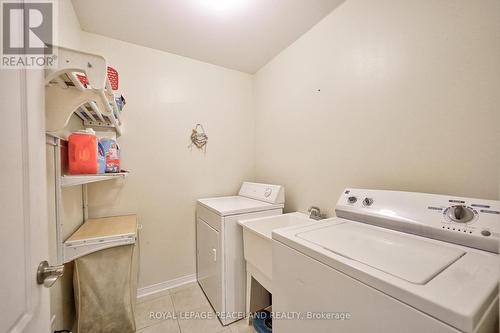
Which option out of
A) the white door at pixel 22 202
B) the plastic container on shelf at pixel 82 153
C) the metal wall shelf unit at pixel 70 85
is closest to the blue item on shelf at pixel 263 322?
the white door at pixel 22 202

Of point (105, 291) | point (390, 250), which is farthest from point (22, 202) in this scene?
point (390, 250)

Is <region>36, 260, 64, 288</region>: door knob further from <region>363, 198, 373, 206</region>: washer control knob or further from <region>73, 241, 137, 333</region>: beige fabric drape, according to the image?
<region>363, 198, 373, 206</region>: washer control knob

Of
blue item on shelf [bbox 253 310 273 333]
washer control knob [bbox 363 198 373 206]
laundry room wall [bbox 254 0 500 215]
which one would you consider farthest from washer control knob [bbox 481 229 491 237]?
blue item on shelf [bbox 253 310 273 333]

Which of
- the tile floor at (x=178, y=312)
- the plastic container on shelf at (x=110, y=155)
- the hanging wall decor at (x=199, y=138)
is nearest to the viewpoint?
the plastic container on shelf at (x=110, y=155)

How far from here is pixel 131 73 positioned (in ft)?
6.24

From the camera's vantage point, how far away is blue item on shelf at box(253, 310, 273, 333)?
146cm

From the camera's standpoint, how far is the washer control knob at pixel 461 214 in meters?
0.78

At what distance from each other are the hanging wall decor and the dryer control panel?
1672 mm

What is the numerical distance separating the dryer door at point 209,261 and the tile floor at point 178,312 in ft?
0.31

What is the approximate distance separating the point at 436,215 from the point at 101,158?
1919 mm

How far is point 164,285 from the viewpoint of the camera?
204 centimetres

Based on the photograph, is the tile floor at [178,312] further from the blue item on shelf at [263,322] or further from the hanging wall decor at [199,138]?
the hanging wall decor at [199,138]

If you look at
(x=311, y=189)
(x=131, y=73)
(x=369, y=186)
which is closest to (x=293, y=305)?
(x=369, y=186)

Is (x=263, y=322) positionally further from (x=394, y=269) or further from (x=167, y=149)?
(x=167, y=149)
